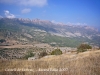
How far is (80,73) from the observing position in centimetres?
564

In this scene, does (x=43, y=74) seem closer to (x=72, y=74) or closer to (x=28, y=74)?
(x=28, y=74)

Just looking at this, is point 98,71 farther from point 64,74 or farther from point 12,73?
point 12,73

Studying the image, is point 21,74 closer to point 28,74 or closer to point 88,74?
point 28,74

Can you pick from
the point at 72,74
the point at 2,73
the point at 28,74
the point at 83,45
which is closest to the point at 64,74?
the point at 72,74

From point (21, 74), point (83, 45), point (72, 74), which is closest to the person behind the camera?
point (72, 74)

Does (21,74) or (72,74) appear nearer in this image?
(72,74)

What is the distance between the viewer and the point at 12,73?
6.19 metres

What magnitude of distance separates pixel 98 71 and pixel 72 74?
1.51m

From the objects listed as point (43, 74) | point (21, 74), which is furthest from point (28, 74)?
point (43, 74)

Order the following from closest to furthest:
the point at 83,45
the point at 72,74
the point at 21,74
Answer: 1. the point at 72,74
2. the point at 21,74
3. the point at 83,45

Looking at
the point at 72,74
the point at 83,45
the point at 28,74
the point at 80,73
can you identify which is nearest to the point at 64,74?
the point at 72,74

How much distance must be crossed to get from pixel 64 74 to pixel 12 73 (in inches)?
99.3

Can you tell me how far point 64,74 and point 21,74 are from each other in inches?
78.7

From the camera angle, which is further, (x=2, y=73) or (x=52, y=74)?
(x=2, y=73)
